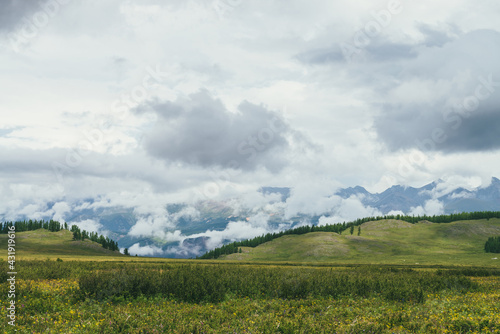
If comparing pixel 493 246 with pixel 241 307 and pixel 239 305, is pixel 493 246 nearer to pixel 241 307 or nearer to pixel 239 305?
pixel 239 305

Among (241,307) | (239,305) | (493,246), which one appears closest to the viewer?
(241,307)

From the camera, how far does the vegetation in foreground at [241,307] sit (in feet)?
39.1

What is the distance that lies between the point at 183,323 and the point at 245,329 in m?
2.32

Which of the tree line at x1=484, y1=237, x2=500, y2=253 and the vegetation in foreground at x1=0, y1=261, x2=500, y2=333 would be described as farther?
the tree line at x1=484, y1=237, x2=500, y2=253

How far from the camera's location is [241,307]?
49.2 ft

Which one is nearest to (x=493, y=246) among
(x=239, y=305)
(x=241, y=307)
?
(x=239, y=305)

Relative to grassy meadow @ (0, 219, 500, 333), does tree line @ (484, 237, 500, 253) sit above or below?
below

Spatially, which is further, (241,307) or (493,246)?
(493,246)

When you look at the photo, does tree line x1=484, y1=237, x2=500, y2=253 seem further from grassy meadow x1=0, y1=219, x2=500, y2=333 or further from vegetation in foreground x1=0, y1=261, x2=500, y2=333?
vegetation in foreground x1=0, y1=261, x2=500, y2=333

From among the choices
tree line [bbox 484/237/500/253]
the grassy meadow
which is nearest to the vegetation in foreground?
the grassy meadow

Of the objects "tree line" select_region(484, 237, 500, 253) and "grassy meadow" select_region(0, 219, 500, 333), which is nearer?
"grassy meadow" select_region(0, 219, 500, 333)

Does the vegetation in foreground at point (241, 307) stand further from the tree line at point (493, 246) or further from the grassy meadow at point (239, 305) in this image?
the tree line at point (493, 246)

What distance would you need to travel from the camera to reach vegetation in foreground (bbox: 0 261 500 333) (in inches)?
469

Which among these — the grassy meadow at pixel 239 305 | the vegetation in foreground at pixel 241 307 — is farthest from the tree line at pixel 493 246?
the vegetation in foreground at pixel 241 307
